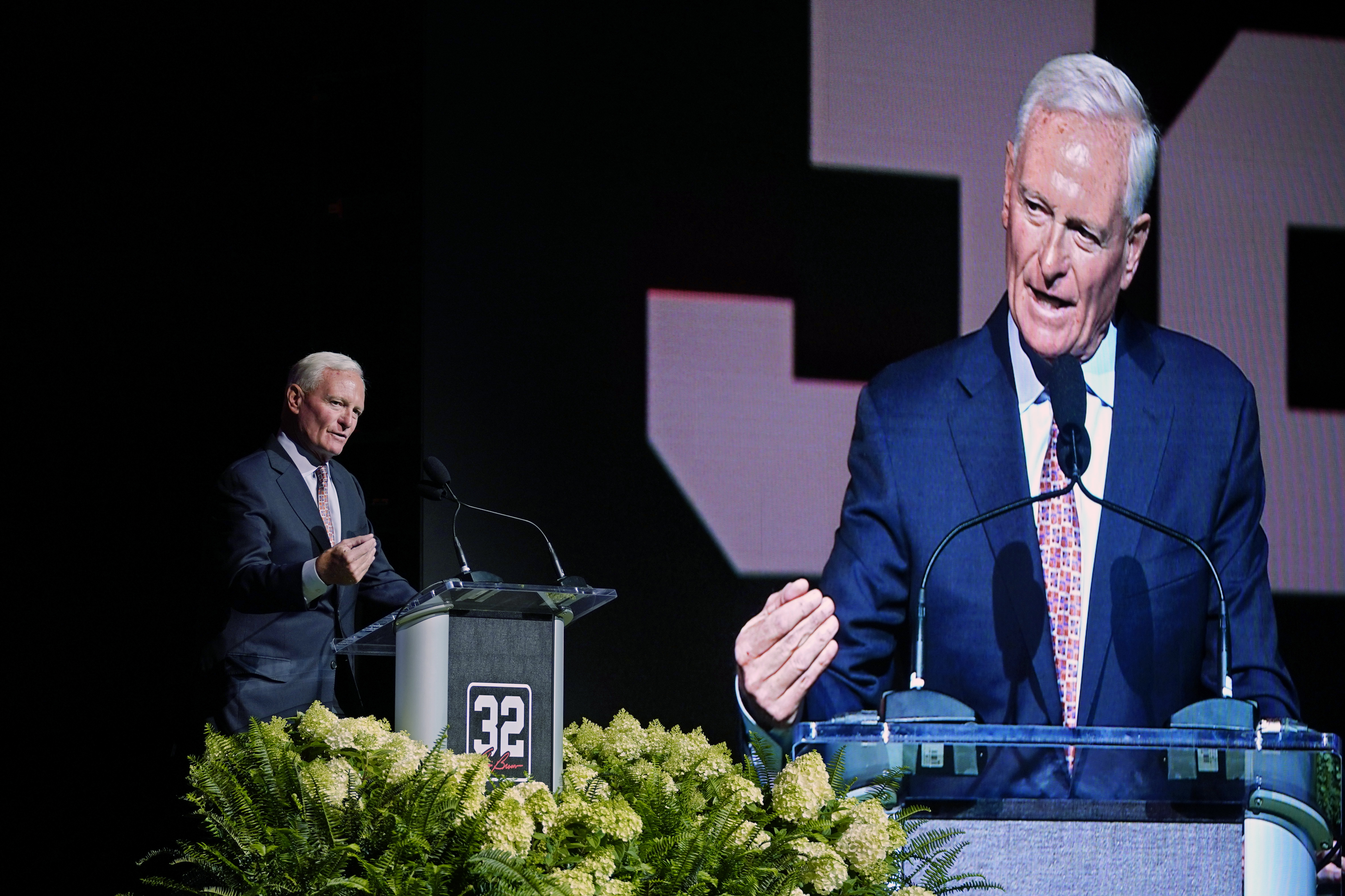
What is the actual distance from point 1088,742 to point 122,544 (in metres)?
2.99

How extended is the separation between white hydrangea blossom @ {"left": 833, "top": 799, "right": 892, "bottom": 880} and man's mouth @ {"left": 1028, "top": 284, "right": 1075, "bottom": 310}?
2841 mm

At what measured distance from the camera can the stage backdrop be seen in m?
4.32

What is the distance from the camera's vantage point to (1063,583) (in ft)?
13.9

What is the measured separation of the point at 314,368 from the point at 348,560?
63cm

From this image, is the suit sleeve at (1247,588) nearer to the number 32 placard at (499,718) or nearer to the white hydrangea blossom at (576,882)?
the number 32 placard at (499,718)

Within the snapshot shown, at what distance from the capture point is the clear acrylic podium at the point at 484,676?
2.68 meters

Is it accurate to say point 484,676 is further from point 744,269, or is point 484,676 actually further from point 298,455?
point 744,269

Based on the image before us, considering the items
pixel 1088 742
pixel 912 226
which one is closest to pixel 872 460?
pixel 912 226

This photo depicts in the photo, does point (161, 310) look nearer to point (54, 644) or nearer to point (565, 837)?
point (54, 644)

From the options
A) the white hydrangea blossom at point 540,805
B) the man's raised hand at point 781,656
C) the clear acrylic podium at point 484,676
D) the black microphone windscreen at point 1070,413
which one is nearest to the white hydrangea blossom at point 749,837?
the white hydrangea blossom at point 540,805

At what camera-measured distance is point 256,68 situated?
4.44 meters

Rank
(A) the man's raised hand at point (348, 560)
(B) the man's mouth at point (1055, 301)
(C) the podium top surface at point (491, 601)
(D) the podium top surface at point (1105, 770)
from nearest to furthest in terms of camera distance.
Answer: (D) the podium top surface at point (1105, 770), (C) the podium top surface at point (491, 601), (A) the man's raised hand at point (348, 560), (B) the man's mouth at point (1055, 301)

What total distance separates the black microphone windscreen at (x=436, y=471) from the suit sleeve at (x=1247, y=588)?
6.93ft
